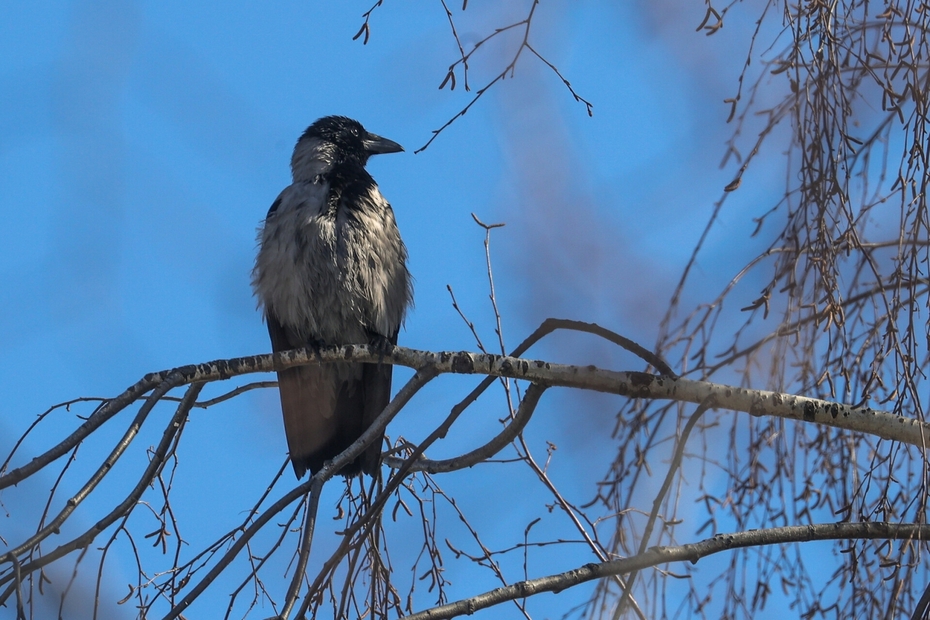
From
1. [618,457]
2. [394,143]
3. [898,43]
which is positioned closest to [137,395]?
[618,457]

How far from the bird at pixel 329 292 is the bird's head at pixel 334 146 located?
73mm

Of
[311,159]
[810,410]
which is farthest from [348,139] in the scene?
[810,410]

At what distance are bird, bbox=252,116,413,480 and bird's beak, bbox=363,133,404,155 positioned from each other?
1.52ft

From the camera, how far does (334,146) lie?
535 cm

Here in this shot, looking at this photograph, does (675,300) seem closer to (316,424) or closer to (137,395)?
(137,395)

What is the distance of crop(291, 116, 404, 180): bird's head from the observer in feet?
17.0

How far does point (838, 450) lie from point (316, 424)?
106 inches

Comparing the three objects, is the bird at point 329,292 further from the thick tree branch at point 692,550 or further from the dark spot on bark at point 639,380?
the thick tree branch at point 692,550

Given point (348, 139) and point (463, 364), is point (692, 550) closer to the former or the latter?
point (463, 364)

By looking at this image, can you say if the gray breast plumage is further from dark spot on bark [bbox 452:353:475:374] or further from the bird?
dark spot on bark [bbox 452:353:475:374]

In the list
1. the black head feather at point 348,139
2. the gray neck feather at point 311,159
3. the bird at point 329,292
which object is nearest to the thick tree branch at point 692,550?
the bird at point 329,292

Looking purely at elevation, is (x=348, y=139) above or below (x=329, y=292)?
above

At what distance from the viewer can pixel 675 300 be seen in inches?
98.2

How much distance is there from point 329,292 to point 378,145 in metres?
1.30
